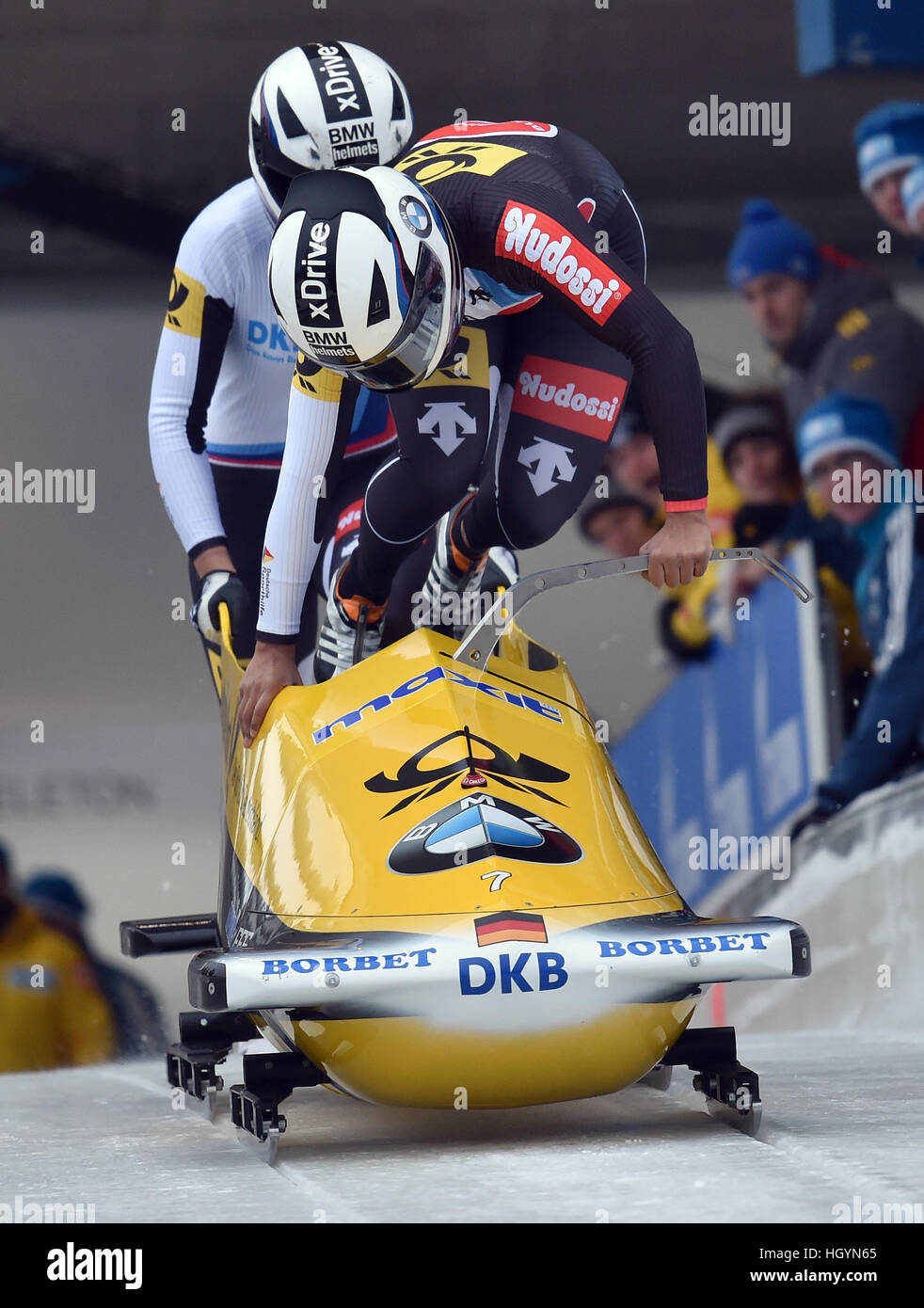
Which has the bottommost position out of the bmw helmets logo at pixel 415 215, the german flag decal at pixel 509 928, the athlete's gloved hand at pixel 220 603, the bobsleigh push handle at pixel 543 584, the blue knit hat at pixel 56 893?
the blue knit hat at pixel 56 893

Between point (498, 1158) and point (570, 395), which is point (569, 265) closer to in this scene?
point (570, 395)

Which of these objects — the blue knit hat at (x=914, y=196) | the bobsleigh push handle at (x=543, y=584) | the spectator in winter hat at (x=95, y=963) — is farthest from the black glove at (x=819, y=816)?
the bobsleigh push handle at (x=543, y=584)

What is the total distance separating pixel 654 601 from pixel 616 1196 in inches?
160

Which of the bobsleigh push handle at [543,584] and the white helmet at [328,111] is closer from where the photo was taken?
the bobsleigh push handle at [543,584]

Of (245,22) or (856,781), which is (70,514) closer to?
(245,22)

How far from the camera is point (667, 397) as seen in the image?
2.42 m

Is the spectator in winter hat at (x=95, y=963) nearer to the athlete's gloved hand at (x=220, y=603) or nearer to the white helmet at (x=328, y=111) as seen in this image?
the athlete's gloved hand at (x=220, y=603)

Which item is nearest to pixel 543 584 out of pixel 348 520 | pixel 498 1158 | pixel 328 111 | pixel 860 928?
pixel 498 1158

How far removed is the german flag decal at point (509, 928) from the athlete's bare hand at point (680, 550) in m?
0.51

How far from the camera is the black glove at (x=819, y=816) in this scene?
542 centimetres

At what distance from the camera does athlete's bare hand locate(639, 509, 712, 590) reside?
241cm

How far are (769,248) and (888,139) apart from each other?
506 millimetres
